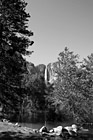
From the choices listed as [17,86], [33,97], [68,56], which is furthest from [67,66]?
[33,97]

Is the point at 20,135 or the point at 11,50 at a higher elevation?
the point at 11,50

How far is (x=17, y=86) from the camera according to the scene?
15.5 meters

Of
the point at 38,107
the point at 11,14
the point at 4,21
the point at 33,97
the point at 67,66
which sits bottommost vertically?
the point at 38,107

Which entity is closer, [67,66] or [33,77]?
[67,66]

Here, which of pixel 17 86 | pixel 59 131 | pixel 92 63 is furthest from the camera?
pixel 92 63

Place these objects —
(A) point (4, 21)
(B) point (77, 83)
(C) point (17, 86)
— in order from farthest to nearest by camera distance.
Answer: (B) point (77, 83), (C) point (17, 86), (A) point (4, 21)

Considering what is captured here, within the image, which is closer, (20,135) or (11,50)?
(11,50)

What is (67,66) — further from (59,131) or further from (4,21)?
(4,21)

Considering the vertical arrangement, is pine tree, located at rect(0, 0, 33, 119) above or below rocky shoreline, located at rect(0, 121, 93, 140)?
above

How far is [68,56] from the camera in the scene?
27.9 meters

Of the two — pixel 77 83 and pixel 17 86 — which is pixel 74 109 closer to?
pixel 77 83

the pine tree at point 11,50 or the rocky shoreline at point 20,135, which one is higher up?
the pine tree at point 11,50

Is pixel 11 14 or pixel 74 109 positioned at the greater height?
pixel 11 14

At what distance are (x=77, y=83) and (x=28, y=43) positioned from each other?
1273 cm
